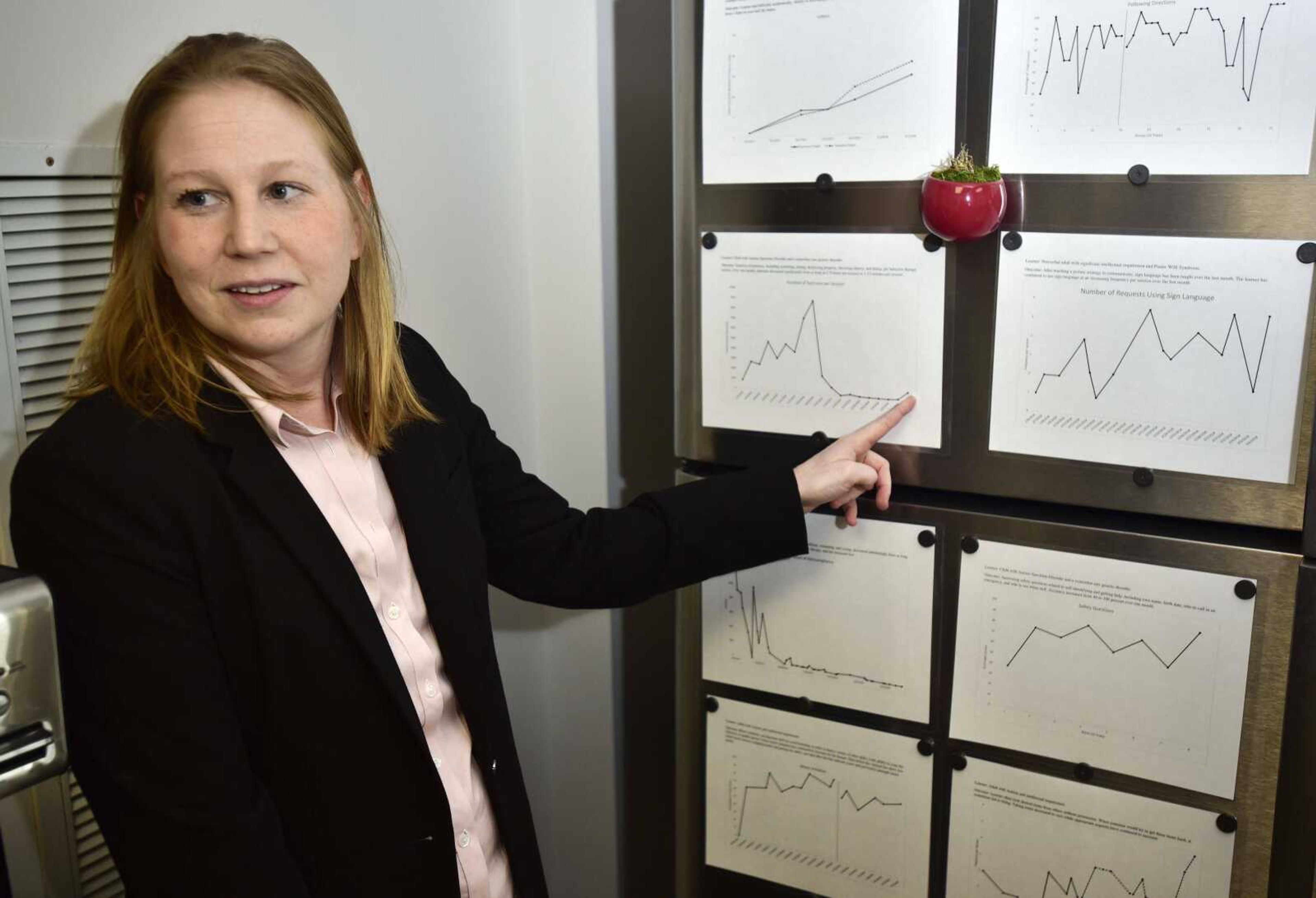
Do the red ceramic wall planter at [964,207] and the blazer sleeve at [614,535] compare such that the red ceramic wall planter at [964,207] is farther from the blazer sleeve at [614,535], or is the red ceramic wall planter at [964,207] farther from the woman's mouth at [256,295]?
the woman's mouth at [256,295]

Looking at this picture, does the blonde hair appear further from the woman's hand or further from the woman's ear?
the woman's hand

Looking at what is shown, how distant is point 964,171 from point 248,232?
0.72 meters

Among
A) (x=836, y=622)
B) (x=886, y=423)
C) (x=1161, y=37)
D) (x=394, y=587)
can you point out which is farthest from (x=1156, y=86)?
(x=394, y=587)

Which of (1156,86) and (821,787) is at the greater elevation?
(1156,86)

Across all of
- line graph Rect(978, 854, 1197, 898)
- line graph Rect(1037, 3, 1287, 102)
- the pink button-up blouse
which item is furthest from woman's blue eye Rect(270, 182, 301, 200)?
line graph Rect(978, 854, 1197, 898)

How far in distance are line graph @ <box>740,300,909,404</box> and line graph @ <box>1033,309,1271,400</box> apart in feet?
0.57

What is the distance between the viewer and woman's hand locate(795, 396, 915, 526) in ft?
4.43

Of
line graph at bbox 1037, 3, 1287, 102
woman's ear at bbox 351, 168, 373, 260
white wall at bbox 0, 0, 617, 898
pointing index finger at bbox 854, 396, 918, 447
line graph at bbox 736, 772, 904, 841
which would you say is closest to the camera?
line graph at bbox 1037, 3, 1287, 102

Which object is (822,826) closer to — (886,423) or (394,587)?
(886,423)

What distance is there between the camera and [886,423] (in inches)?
53.2

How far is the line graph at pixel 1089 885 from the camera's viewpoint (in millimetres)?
1289

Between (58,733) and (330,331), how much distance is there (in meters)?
0.47

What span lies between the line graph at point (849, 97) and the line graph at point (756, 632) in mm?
560

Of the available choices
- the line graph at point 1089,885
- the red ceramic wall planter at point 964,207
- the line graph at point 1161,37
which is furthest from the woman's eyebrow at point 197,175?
the line graph at point 1089,885
